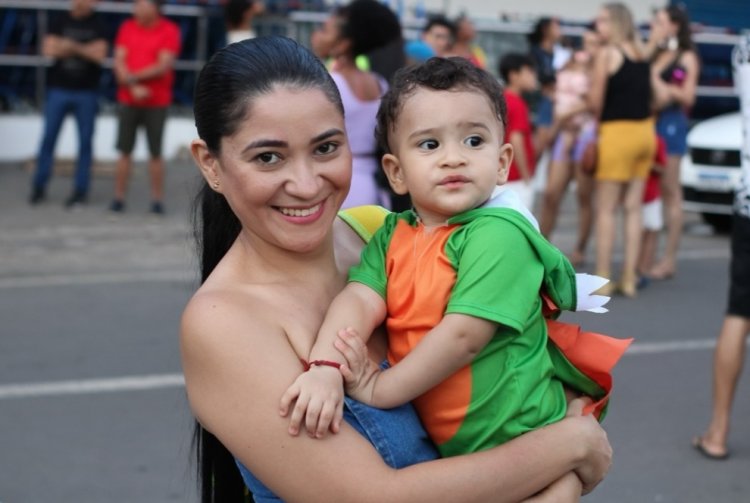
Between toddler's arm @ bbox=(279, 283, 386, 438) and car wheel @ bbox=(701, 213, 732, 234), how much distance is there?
34.2ft

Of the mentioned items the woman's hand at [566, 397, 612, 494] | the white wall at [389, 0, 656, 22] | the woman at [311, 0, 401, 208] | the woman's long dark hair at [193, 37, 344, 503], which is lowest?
the white wall at [389, 0, 656, 22]

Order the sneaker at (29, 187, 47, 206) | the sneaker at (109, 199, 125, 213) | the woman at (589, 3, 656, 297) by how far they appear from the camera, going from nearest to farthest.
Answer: the woman at (589, 3, 656, 297), the sneaker at (109, 199, 125, 213), the sneaker at (29, 187, 47, 206)

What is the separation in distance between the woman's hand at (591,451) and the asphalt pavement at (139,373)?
1186 mm

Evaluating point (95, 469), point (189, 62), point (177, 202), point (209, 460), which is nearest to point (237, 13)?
point (177, 202)

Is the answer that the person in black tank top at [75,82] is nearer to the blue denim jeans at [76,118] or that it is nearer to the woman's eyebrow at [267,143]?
the blue denim jeans at [76,118]

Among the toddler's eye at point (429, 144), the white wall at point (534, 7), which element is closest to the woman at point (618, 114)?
the toddler's eye at point (429, 144)

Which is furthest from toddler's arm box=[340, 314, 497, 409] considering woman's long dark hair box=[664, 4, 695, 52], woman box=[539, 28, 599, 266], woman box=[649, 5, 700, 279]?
woman's long dark hair box=[664, 4, 695, 52]

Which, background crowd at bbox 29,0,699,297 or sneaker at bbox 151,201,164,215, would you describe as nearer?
background crowd at bbox 29,0,699,297

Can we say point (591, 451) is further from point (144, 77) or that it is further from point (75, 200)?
point (75, 200)

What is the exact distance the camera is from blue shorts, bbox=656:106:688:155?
1026 cm

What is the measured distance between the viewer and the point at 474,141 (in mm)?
2564

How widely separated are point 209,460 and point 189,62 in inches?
522

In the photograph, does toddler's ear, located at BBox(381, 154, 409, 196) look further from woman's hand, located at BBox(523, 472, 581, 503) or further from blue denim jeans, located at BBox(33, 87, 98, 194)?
blue denim jeans, located at BBox(33, 87, 98, 194)

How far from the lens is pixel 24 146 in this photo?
15.3m
